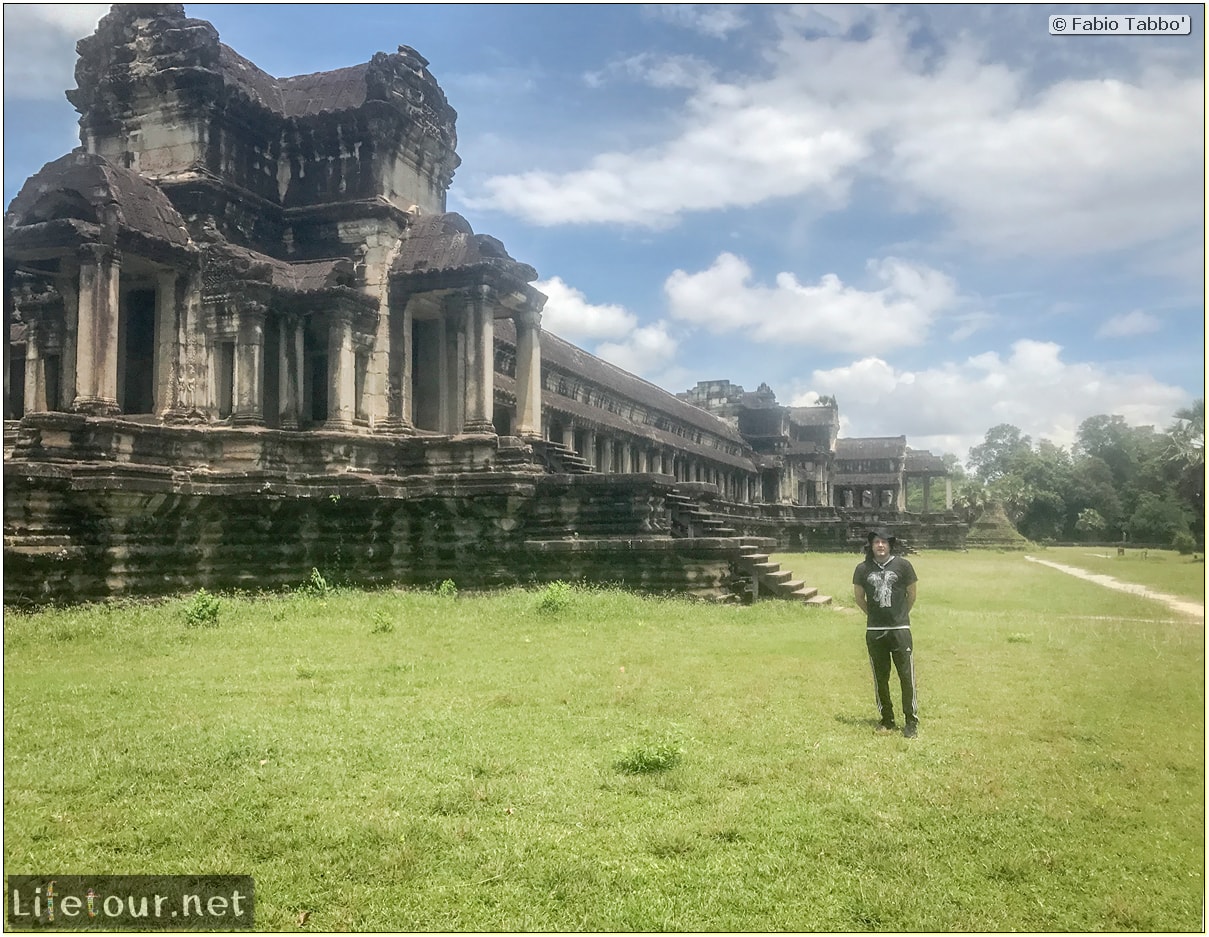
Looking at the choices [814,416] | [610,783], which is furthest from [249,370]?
[814,416]

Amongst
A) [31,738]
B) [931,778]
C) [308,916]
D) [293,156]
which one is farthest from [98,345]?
[931,778]

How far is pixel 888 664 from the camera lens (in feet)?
20.8

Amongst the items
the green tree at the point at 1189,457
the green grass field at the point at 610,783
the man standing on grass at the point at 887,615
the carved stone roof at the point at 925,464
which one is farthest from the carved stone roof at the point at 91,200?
the carved stone roof at the point at 925,464

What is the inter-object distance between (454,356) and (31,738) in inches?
445

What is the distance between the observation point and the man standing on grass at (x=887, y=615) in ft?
20.5

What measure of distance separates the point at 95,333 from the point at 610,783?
10.2m

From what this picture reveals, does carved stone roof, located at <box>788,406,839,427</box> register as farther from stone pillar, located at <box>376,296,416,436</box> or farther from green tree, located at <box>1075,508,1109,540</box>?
stone pillar, located at <box>376,296,416,436</box>

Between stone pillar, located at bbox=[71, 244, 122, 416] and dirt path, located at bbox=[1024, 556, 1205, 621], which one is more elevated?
stone pillar, located at bbox=[71, 244, 122, 416]

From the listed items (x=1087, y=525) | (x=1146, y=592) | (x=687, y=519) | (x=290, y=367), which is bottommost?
(x=1146, y=592)

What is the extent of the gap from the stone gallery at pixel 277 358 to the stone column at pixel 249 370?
3 cm

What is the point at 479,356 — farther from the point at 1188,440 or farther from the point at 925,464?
the point at 925,464

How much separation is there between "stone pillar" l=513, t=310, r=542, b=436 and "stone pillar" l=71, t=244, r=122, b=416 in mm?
6450

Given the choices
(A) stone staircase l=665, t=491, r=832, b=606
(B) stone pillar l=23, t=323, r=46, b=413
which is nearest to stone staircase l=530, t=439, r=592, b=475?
(A) stone staircase l=665, t=491, r=832, b=606

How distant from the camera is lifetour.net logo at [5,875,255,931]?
350 cm
